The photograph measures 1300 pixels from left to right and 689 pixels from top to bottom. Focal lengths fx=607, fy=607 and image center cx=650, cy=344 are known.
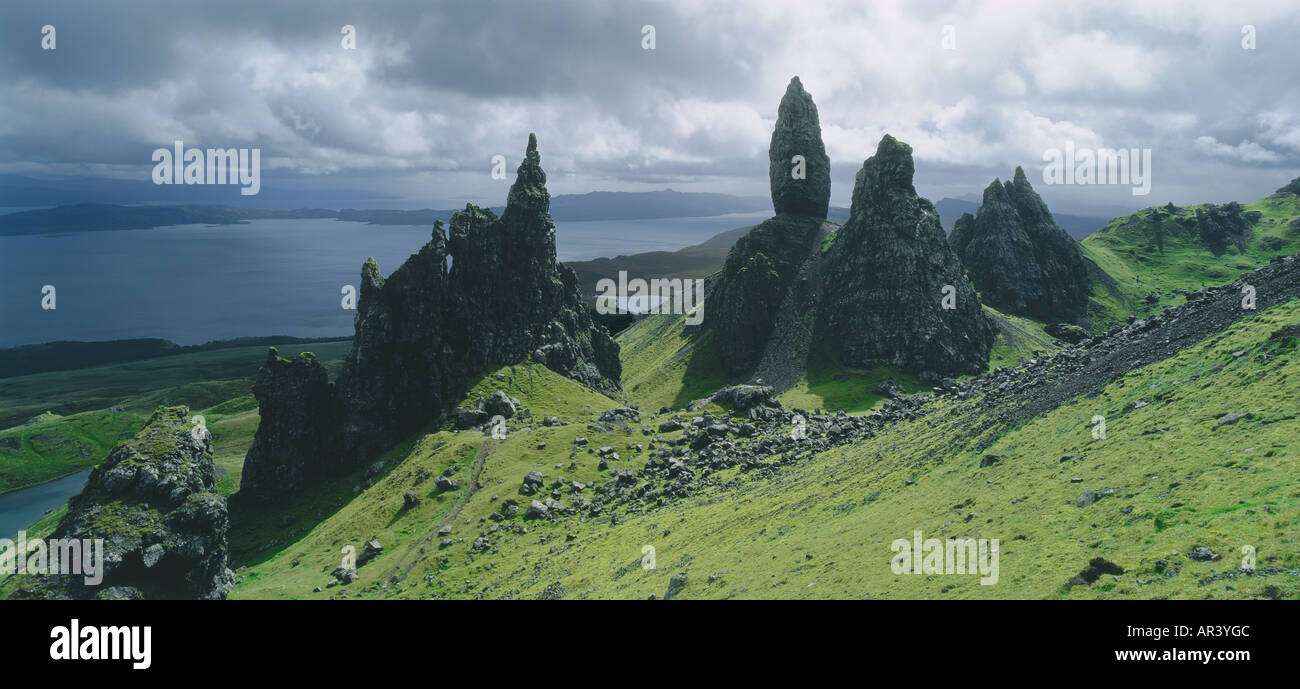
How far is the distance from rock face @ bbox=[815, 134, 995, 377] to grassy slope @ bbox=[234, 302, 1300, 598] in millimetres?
86867

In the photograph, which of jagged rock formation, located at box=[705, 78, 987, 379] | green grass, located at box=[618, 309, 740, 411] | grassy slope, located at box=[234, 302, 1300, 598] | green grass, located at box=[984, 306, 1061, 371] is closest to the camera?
grassy slope, located at box=[234, 302, 1300, 598]

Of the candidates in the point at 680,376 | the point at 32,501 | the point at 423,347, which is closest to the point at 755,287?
the point at 680,376

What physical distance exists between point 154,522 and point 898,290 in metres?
157

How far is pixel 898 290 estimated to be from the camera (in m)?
161

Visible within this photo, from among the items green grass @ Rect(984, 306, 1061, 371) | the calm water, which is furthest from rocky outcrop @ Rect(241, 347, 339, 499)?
green grass @ Rect(984, 306, 1061, 371)

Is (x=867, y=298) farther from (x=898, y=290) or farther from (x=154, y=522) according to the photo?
(x=154, y=522)

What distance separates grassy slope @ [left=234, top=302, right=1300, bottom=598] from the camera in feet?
86.0

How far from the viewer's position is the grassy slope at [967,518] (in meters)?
26.2

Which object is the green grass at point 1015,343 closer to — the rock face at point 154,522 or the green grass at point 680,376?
the green grass at point 680,376
